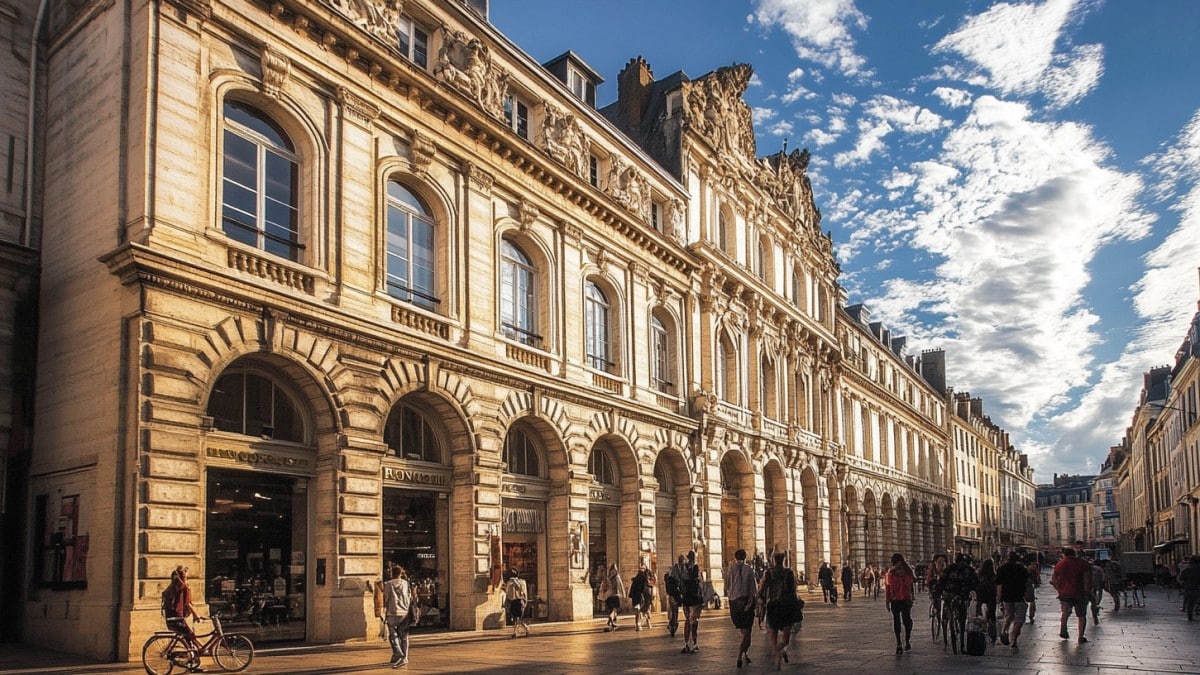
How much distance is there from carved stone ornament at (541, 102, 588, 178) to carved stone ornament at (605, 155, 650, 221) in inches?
70.7

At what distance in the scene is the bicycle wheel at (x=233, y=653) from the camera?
1509cm

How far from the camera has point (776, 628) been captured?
16.0m

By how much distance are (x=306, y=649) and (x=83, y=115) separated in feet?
33.9

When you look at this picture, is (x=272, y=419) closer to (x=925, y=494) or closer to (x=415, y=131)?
(x=415, y=131)

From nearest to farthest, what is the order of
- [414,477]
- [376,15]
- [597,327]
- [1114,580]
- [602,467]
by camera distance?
[376,15]
[414,477]
[602,467]
[597,327]
[1114,580]

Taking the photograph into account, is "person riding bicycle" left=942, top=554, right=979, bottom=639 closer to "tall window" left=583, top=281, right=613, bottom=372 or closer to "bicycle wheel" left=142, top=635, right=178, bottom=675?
"bicycle wheel" left=142, top=635, right=178, bottom=675

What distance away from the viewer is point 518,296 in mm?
27719

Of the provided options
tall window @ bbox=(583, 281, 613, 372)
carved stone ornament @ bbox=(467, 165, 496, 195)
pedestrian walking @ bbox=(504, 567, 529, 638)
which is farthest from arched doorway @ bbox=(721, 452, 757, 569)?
carved stone ornament @ bbox=(467, 165, 496, 195)

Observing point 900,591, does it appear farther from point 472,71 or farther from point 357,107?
point 472,71

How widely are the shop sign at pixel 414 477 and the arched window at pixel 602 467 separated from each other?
22.6ft

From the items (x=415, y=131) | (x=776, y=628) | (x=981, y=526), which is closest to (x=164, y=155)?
(x=415, y=131)

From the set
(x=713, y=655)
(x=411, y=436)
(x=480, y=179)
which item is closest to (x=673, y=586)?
(x=713, y=655)

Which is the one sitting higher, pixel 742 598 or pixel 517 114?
pixel 517 114

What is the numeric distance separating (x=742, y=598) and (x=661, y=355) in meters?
19.3
